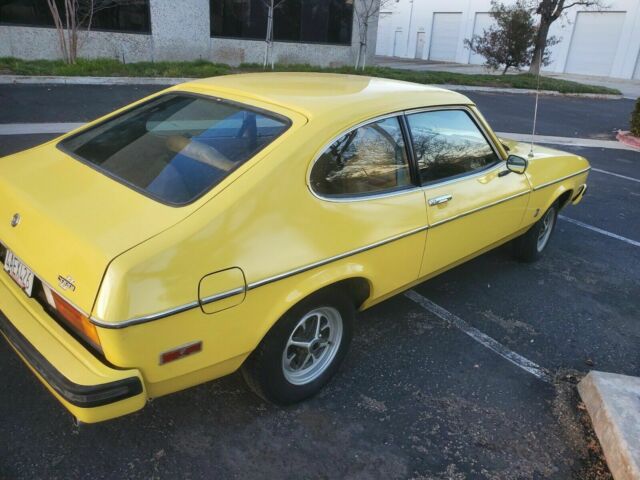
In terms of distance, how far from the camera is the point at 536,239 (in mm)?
4391

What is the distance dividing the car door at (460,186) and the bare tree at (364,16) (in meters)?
14.8

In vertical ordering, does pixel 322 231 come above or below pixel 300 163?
below

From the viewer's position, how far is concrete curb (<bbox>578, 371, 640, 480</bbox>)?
230cm

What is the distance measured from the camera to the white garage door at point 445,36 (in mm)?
33781

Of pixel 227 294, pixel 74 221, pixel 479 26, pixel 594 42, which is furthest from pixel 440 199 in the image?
pixel 479 26

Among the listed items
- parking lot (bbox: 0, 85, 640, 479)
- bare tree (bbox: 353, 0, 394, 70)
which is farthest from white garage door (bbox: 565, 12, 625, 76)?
parking lot (bbox: 0, 85, 640, 479)

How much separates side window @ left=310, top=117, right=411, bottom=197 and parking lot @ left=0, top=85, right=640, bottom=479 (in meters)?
1.09

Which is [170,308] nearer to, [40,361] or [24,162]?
[40,361]

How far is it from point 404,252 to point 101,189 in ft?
5.19

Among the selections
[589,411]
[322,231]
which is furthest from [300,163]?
[589,411]

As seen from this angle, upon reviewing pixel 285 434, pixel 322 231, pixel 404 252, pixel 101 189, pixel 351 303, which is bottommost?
pixel 285 434

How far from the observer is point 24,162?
2730 mm

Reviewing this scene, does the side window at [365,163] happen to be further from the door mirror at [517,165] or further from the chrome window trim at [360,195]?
the door mirror at [517,165]

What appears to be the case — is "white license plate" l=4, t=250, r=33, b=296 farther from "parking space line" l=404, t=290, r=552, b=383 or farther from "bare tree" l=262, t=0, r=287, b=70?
"bare tree" l=262, t=0, r=287, b=70
